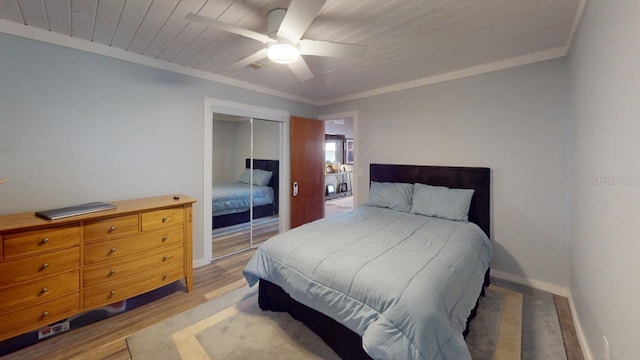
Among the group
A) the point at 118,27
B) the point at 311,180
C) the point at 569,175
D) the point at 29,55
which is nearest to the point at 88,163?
the point at 29,55

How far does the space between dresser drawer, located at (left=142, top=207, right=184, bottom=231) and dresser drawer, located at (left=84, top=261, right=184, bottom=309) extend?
406mm

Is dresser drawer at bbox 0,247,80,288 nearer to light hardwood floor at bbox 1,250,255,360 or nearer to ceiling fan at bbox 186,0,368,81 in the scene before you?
light hardwood floor at bbox 1,250,255,360

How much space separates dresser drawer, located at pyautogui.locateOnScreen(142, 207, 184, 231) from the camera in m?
2.21

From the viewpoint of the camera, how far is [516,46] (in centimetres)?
231

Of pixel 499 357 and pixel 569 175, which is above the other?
pixel 569 175

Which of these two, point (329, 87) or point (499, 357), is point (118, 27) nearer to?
point (329, 87)

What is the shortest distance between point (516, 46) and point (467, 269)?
82.3 inches

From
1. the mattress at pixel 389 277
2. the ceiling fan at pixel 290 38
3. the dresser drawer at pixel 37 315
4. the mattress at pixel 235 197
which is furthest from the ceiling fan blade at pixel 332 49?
the dresser drawer at pixel 37 315

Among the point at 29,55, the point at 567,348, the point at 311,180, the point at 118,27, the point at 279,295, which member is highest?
the point at 118,27

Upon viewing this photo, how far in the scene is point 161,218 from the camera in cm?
230

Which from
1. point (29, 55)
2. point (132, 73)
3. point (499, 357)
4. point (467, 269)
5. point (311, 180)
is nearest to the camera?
point (499, 357)

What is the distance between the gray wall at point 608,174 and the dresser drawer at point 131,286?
9.92 ft

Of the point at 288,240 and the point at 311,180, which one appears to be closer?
the point at 288,240

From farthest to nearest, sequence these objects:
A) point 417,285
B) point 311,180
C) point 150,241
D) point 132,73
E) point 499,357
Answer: point 311,180, point 132,73, point 150,241, point 499,357, point 417,285
